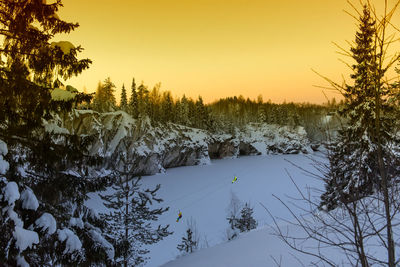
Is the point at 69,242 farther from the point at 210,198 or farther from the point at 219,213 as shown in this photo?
the point at 210,198

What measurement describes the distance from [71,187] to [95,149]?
88.2ft

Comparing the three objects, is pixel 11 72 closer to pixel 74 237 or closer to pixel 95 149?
pixel 74 237

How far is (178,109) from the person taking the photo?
62.2m

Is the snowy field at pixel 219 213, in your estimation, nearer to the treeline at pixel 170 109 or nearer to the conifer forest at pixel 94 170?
the conifer forest at pixel 94 170

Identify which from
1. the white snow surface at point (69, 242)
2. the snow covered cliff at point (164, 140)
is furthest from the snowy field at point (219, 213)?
the snow covered cliff at point (164, 140)

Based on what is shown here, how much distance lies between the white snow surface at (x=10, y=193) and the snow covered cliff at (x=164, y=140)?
1812 mm

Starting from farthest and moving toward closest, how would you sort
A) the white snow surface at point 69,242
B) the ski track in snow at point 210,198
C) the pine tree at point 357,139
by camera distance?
1. the ski track in snow at point 210,198
2. the white snow surface at point 69,242
3. the pine tree at point 357,139

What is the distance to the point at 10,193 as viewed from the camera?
127 inches

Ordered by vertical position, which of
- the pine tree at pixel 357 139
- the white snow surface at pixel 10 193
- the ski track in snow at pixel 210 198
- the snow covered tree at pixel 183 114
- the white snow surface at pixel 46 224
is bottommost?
the ski track in snow at pixel 210 198

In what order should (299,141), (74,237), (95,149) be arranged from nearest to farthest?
(74,237), (95,149), (299,141)

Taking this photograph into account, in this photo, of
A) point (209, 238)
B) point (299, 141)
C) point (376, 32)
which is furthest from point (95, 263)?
point (299, 141)

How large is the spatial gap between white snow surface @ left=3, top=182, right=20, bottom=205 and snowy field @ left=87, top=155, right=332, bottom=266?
345 cm

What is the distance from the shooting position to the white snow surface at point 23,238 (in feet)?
10.4

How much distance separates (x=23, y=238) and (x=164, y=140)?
133ft
